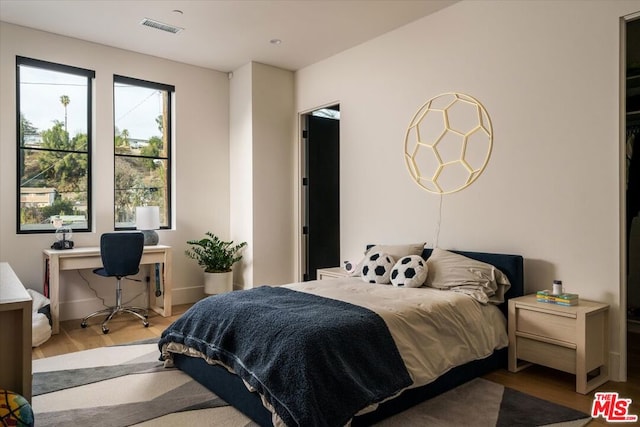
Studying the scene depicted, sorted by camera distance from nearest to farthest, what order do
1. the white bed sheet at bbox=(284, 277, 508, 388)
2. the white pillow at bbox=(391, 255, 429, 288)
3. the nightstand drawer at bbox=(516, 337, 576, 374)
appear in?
the white bed sheet at bbox=(284, 277, 508, 388), the nightstand drawer at bbox=(516, 337, 576, 374), the white pillow at bbox=(391, 255, 429, 288)

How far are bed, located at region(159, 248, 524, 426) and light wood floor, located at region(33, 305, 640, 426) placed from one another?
220mm

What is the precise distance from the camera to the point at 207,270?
5.08m

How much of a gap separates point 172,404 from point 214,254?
2.64 meters

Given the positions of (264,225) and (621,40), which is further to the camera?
(264,225)

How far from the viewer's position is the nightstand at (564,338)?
2641 mm

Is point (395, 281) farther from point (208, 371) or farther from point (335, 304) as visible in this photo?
point (208, 371)

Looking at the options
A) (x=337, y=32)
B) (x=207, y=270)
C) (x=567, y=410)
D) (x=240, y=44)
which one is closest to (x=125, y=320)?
(x=207, y=270)

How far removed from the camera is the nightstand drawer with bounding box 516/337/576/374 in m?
2.72

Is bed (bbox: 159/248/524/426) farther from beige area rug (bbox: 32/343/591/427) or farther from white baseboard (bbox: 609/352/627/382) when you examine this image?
white baseboard (bbox: 609/352/627/382)

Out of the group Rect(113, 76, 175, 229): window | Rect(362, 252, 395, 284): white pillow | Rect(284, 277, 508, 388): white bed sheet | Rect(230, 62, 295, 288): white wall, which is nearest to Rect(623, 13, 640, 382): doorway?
Rect(284, 277, 508, 388): white bed sheet

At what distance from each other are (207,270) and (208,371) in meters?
2.52

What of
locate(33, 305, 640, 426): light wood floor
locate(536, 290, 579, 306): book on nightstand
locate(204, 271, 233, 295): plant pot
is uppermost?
locate(536, 290, 579, 306): book on nightstand

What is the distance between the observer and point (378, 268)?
3555mm

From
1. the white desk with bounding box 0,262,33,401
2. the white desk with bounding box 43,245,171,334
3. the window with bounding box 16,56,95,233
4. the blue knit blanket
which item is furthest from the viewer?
the window with bounding box 16,56,95,233
